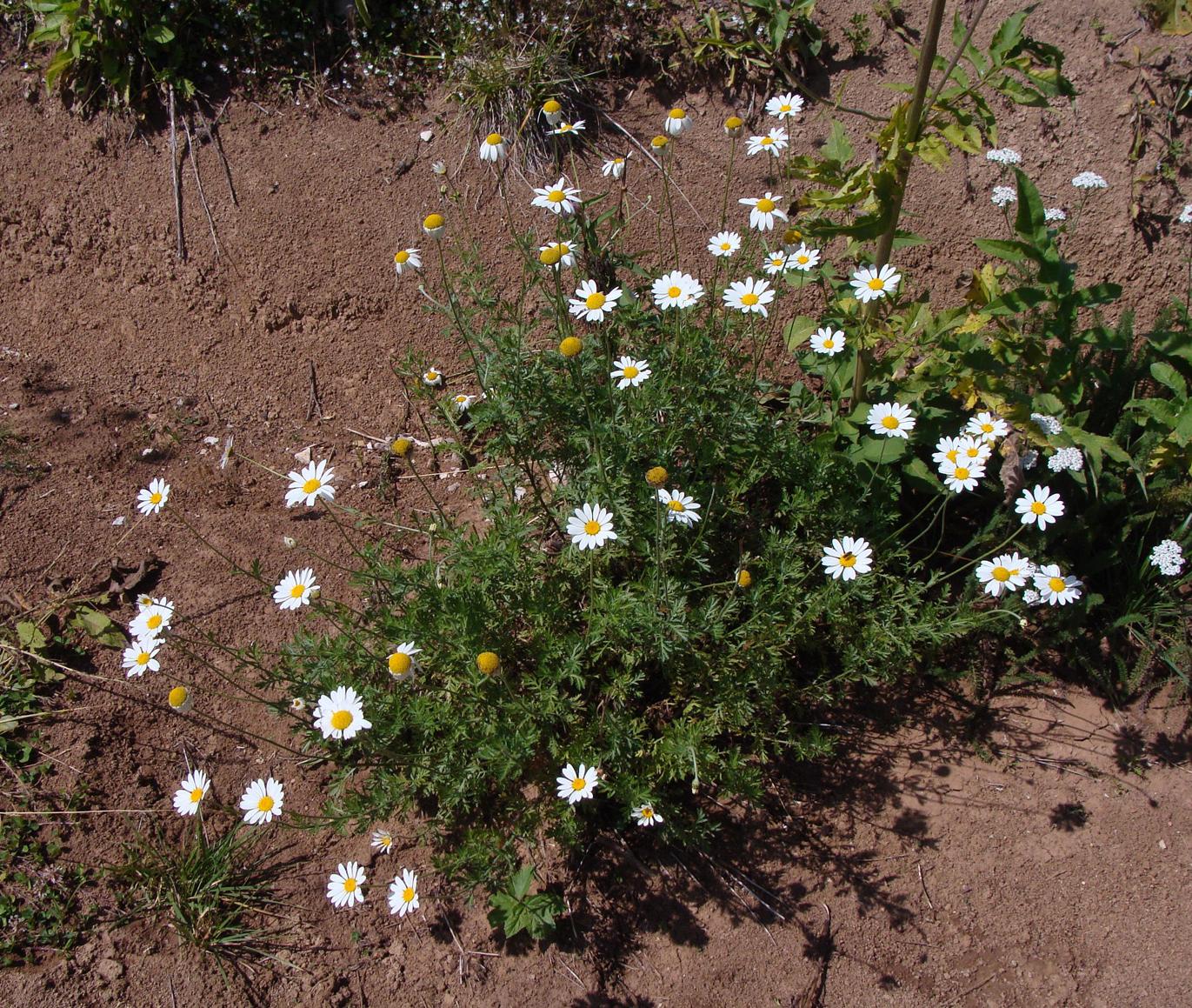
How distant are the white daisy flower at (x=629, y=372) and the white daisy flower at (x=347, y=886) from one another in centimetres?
177

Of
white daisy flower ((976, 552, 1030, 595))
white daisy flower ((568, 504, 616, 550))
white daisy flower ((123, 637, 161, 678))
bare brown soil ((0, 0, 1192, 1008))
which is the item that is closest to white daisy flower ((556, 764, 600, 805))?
bare brown soil ((0, 0, 1192, 1008))

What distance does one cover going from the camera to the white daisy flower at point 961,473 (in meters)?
2.80

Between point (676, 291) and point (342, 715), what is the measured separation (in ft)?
5.72

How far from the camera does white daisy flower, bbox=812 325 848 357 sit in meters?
3.12

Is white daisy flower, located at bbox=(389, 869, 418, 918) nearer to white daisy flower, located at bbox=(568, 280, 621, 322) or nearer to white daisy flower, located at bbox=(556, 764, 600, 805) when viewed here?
white daisy flower, located at bbox=(556, 764, 600, 805)

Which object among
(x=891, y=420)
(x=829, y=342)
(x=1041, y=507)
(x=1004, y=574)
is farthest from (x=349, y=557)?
(x=1041, y=507)

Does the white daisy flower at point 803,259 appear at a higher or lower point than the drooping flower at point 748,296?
higher

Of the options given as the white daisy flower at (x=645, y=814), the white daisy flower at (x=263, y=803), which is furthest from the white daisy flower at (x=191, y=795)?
the white daisy flower at (x=645, y=814)

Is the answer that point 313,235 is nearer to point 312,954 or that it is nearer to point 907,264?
point 907,264

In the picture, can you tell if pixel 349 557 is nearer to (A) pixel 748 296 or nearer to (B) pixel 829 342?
(A) pixel 748 296

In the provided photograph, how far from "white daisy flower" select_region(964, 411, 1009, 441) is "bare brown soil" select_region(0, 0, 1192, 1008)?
3.47 feet

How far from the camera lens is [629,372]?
2975mm

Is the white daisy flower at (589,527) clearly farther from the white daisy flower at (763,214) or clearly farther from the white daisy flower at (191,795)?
the white daisy flower at (191,795)

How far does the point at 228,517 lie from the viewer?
3691mm
